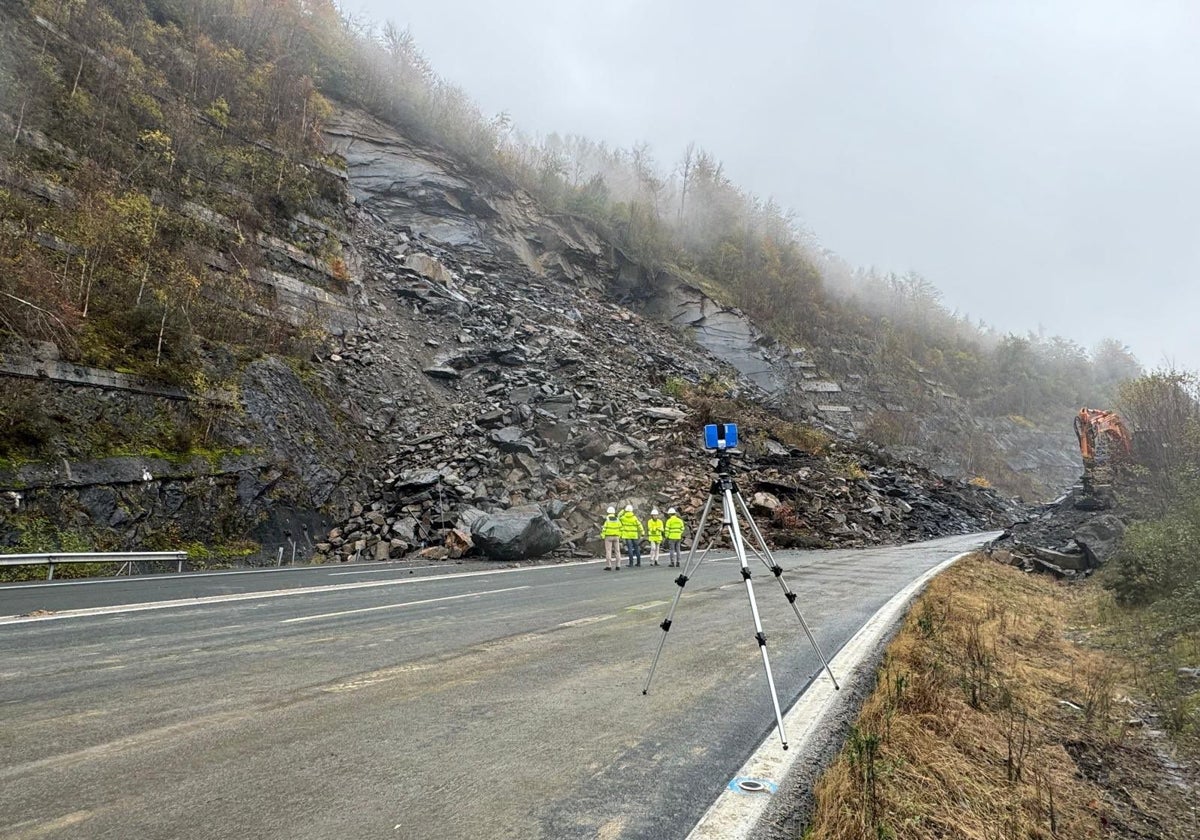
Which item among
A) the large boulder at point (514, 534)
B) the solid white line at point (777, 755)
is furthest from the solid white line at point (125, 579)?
the solid white line at point (777, 755)

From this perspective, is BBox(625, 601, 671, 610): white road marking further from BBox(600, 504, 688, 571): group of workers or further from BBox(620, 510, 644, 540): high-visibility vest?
BBox(620, 510, 644, 540): high-visibility vest

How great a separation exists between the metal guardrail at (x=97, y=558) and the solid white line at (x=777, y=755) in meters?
13.5

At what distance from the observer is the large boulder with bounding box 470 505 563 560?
56.1 ft

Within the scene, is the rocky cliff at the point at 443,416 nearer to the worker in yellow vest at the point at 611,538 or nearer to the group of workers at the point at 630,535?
the group of workers at the point at 630,535

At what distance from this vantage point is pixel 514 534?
56.4 ft

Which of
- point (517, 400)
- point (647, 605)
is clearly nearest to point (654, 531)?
point (647, 605)

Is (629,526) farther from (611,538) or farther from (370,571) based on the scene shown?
(370,571)

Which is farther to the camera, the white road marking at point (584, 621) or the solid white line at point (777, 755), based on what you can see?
the white road marking at point (584, 621)

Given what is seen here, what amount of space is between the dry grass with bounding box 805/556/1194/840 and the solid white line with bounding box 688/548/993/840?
252mm

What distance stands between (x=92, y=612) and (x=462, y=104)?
4622 cm

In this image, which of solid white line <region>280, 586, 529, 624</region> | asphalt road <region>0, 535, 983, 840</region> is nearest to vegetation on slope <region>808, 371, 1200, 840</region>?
asphalt road <region>0, 535, 983, 840</region>

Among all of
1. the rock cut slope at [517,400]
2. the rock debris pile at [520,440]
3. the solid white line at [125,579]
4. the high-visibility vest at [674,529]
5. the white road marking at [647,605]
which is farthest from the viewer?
the rock cut slope at [517,400]

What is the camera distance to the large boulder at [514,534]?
17109 mm

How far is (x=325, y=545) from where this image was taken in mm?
17812
